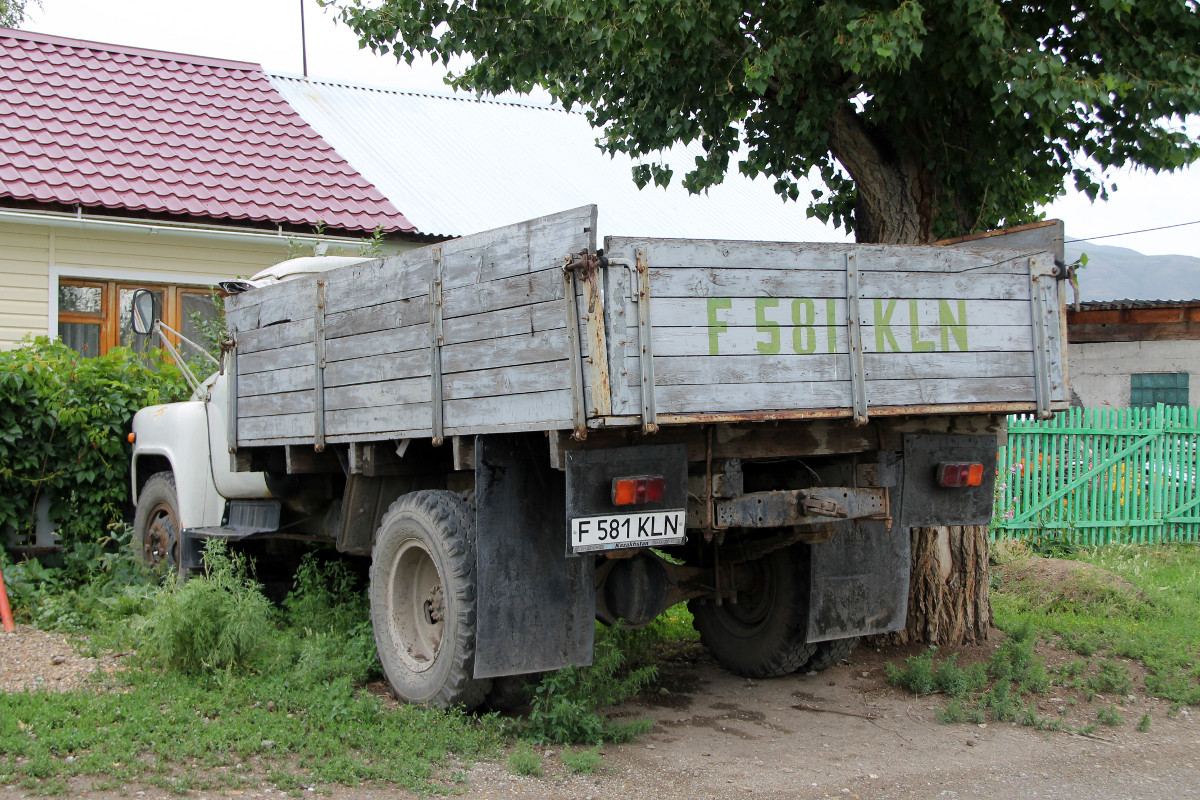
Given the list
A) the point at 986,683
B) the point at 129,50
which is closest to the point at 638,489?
the point at 986,683

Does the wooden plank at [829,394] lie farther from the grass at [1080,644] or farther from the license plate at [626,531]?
the grass at [1080,644]

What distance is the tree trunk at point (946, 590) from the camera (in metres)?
7.07

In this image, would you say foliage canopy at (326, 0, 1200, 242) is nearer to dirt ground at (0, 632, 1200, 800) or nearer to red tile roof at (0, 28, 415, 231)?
dirt ground at (0, 632, 1200, 800)

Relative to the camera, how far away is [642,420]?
13.9 ft

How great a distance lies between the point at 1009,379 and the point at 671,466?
1.70 metres

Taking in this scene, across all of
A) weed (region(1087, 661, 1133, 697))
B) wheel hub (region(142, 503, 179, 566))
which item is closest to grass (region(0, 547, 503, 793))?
wheel hub (region(142, 503, 179, 566))

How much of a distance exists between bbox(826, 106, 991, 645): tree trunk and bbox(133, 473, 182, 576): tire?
4.94 metres

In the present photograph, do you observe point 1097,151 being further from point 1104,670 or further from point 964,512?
point 1104,670

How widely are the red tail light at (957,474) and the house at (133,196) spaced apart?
6.82 m

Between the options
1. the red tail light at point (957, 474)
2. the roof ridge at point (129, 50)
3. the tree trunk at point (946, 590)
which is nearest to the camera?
the red tail light at point (957, 474)

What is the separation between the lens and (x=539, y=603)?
200 inches

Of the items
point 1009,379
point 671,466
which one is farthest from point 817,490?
point 1009,379

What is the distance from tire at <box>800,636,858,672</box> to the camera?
6.50 metres

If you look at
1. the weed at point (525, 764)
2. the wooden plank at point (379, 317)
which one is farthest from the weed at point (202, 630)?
the weed at point (525, 764)
